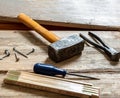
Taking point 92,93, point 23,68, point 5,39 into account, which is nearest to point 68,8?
point 5,39

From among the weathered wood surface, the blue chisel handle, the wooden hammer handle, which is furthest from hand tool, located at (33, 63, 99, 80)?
the weathered wood surface

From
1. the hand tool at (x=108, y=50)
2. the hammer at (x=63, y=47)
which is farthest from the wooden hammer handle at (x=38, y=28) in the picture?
the hand tool at (x=108, y=50)

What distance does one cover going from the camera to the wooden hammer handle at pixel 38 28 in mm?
953

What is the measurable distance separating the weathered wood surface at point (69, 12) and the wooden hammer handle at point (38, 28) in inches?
2.2

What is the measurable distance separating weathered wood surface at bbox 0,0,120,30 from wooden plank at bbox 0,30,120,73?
0.22 feet

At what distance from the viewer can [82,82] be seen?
2.54ft

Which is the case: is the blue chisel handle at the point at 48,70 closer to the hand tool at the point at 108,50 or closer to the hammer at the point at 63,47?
the hammer at the point at 63,47

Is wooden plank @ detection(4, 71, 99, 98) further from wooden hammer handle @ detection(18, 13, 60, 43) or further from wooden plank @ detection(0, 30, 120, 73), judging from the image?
wooden hammer handle @ detection(18, 13, 60, 43)

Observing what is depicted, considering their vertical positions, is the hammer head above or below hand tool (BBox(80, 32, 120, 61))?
above

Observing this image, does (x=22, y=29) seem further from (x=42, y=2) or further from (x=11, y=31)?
(x=42, y=2)

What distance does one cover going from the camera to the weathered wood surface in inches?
43.5

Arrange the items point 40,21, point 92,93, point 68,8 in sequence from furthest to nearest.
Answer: point 68,8 < point 40,21 < point 92,93

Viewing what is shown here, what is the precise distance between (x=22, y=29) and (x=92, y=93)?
19.4 inches

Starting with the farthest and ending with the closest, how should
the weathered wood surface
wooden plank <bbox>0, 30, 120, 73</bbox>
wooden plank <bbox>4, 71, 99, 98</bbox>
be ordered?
the weathered wood surface
wooden plank <bbox>0, 30, 120, 73</bbox>
wooden plank <bbox>4, 71, 99, 98</bbox>
